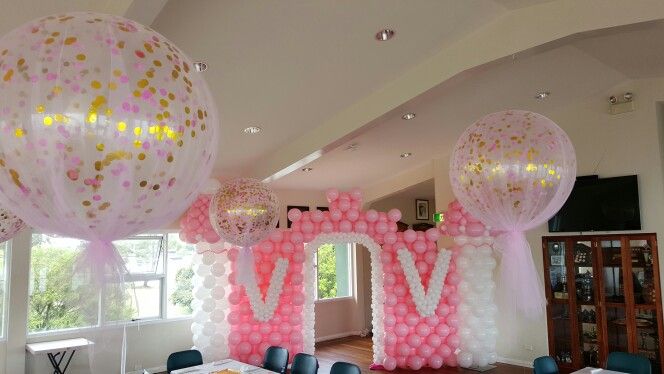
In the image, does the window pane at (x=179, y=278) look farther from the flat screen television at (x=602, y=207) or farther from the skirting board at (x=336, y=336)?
the flat screen television at (x=602, y=207)

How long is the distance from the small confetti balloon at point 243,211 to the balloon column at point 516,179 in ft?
6.43

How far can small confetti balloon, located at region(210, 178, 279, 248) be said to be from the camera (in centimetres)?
431

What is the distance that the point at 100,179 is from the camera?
124 cm

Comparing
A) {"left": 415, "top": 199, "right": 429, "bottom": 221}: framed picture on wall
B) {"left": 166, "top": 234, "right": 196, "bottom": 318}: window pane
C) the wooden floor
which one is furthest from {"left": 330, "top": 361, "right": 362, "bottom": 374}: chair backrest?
{"left": 415, "top": 199, "right": 429, "bottom": 221}: framed picture on wall

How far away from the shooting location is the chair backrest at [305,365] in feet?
14.5

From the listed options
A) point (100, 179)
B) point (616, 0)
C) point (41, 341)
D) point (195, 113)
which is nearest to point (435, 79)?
point (616, 0)

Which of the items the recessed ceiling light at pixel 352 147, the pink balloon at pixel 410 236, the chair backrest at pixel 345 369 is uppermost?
the recessed ceiling light at pixel 352 147

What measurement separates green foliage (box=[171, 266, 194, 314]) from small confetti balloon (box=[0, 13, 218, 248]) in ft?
20.1

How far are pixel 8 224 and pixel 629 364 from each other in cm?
482

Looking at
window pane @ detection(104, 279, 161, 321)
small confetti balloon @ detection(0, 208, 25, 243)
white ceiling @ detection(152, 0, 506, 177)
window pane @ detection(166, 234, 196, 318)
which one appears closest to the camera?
window pane @ detection(104, 279, 161, 321)

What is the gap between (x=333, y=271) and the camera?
9375 millimetres

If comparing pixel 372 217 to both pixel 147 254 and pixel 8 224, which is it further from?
pixel 8 224

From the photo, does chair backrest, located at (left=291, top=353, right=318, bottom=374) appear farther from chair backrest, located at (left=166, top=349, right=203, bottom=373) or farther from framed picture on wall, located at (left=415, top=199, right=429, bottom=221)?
framed picture on wall, located at (left=415, top=199, right=429, bottom=221)

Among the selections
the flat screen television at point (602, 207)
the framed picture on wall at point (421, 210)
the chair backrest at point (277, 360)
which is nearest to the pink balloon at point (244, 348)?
the chair backrest at point (277, 360)
